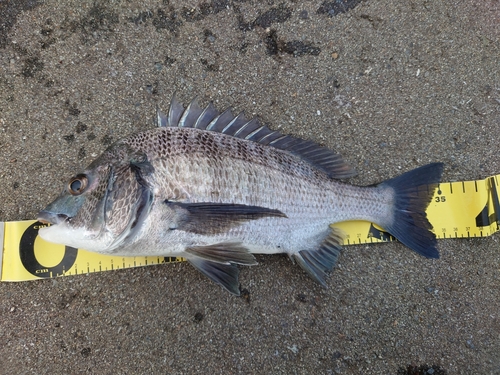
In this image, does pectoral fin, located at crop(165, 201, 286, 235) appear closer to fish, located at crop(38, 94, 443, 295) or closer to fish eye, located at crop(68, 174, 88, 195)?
fish, located at crop(38, 94, 443, 295)

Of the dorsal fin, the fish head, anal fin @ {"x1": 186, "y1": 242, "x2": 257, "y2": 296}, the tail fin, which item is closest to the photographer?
the fish head

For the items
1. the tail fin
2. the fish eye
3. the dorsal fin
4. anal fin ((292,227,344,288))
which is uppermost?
the dorsal fin

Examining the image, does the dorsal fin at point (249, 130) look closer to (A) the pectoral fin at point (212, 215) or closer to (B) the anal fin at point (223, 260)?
(A) the pectoral fin at point (212, 215)

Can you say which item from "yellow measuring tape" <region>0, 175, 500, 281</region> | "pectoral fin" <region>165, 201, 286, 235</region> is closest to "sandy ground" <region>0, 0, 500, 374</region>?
"yellow measuring tape" <region>0, 175, 500, 281</region>

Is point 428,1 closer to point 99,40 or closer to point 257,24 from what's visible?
point 257,24

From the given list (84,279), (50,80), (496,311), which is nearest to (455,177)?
(496,311)

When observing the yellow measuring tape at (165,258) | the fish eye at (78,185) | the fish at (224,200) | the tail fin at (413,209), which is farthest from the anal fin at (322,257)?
the fish eye at (78,185)

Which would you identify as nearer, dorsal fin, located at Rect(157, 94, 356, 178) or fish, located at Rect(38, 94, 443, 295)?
fish, located at Rect(38, 94, 443, 295)

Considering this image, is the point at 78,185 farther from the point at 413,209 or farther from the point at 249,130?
the point at 413,209
